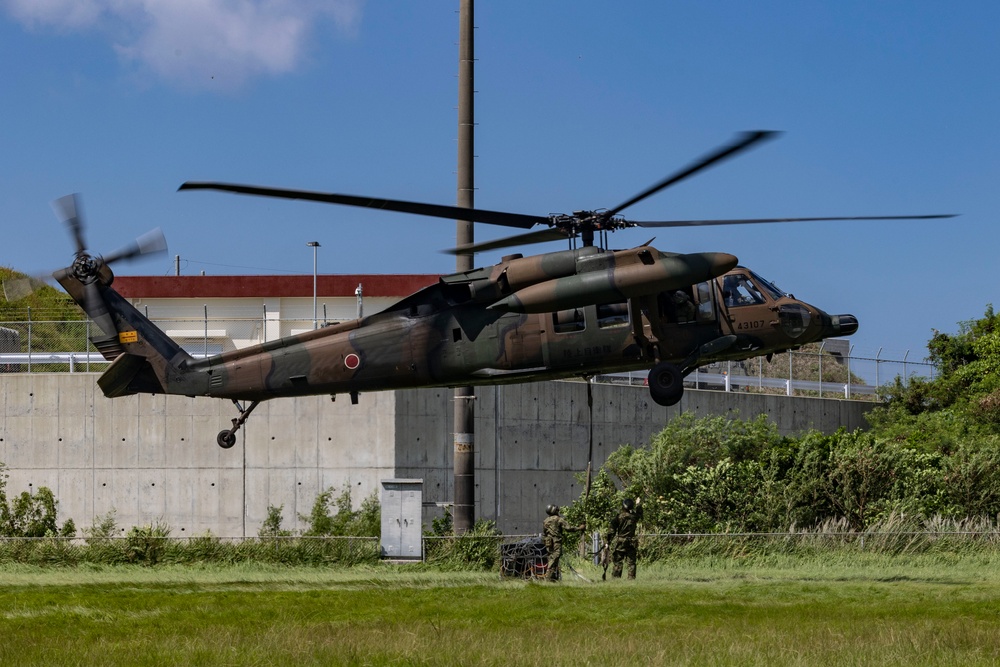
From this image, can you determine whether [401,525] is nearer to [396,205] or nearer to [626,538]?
[626,538]

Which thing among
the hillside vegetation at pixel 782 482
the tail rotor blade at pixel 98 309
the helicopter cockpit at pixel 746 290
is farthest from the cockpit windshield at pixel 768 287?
the tail rotor blade at pixel 98 309

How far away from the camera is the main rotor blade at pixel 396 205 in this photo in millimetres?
19220

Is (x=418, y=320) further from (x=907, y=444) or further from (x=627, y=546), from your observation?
(x=907, y=444)

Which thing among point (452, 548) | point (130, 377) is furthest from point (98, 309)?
point (452, 548)

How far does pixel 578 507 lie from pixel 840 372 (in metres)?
22.5

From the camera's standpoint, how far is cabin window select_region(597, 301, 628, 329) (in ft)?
72.5

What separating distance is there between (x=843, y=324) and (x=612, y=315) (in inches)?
166

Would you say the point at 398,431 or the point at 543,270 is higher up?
the point at 543,270

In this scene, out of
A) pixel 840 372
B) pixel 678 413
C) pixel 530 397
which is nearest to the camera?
pixel 530 397

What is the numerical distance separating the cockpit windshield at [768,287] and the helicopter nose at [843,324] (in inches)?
40.9

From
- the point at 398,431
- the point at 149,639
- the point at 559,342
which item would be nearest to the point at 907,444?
the point at 398,431

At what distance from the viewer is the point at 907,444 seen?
125 ft

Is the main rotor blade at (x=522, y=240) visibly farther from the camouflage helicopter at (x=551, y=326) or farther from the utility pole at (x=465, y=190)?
the utility pole at (x=465, y=190)

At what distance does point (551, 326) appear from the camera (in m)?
22.3
